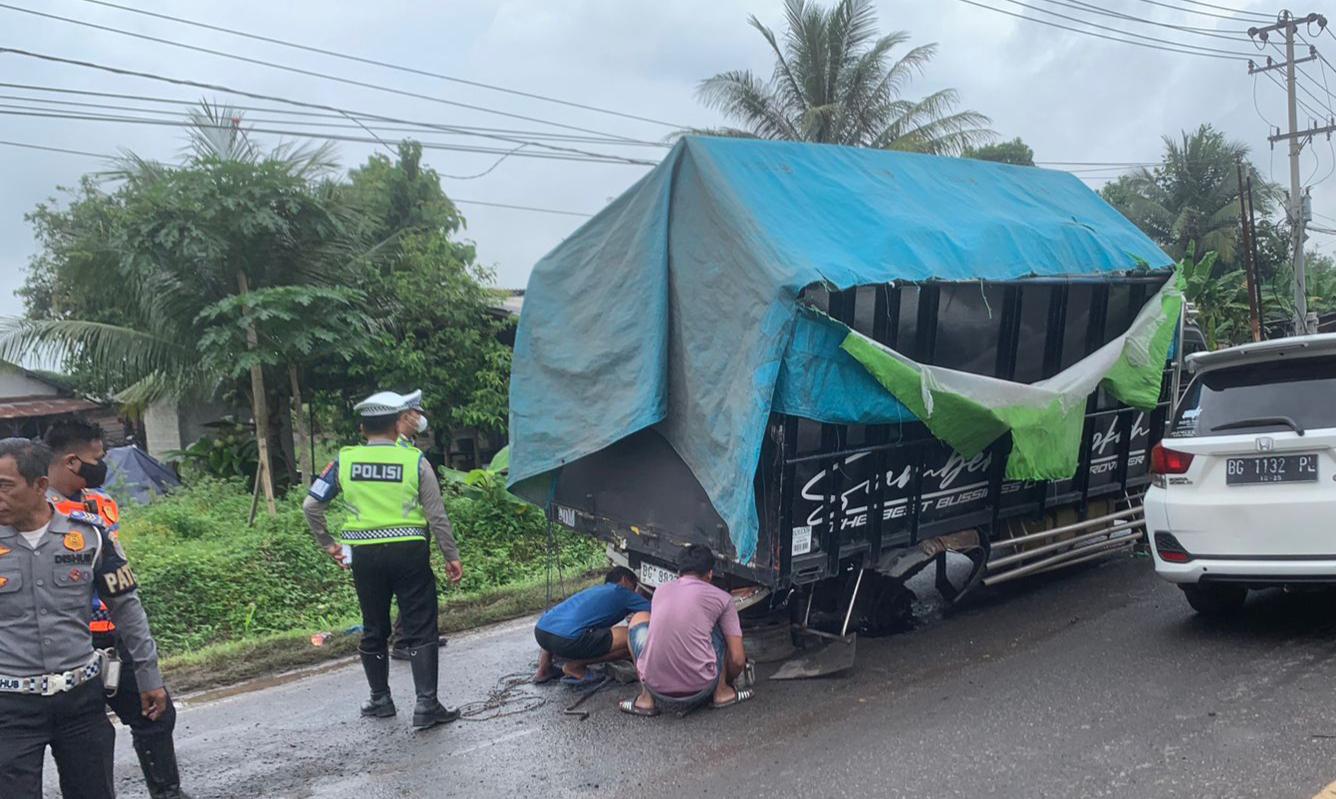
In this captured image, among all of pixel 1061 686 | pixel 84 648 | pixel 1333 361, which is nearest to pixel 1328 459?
pixel 1333 361

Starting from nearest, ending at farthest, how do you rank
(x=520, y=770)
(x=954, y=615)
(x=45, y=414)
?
1. (x=520, y=770)
2. (x=954, y=615)
3. (x=45, y=414)

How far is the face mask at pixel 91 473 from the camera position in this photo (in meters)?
4.40

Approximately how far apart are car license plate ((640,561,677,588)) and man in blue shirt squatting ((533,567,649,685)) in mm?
131

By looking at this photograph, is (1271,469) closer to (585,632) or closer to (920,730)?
(920,730)

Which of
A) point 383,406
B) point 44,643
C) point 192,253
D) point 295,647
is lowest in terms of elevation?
point 295,647

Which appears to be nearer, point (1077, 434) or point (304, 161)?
point (1077, 434)

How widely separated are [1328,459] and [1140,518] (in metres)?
2.54

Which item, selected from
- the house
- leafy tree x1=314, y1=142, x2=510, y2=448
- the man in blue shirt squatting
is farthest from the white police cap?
the house

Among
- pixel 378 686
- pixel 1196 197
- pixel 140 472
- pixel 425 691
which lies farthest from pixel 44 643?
pixel 1196 197

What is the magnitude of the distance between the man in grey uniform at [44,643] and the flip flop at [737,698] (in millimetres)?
2852

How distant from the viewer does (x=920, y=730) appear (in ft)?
15.7

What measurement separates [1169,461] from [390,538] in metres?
4.33

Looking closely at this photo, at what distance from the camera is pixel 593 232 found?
6227 millimetres

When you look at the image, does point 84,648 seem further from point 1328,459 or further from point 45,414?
point 45,414
